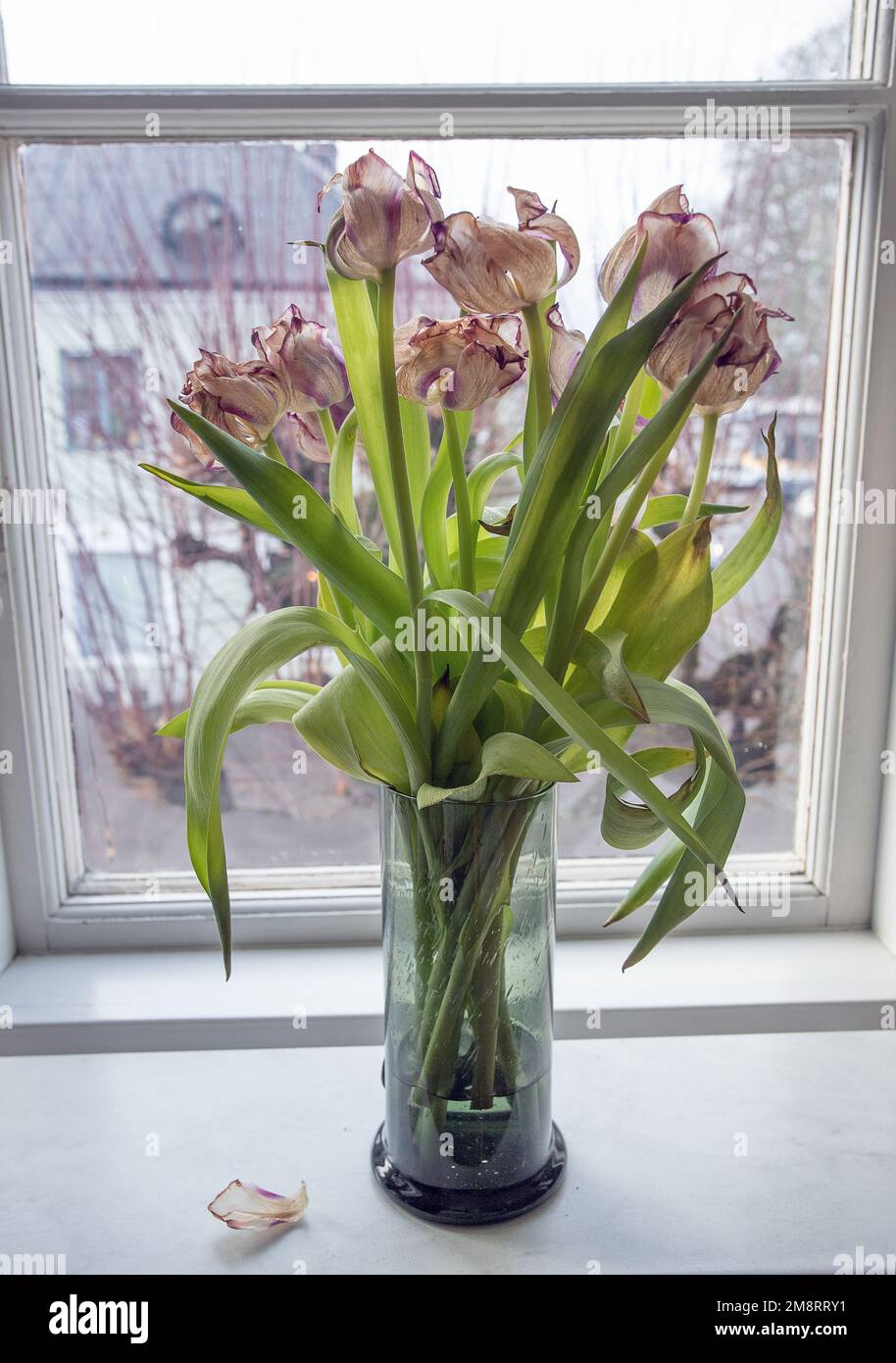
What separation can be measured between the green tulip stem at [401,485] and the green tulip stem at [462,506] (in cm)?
3

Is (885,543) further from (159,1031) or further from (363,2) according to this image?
(159,1031)

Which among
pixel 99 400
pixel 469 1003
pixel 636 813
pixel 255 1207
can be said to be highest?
pixel 99 400

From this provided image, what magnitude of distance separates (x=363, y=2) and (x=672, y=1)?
0.24 metres

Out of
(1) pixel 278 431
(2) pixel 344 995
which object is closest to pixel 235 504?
(1) pixel 278 431

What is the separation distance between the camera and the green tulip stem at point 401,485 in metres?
0.51

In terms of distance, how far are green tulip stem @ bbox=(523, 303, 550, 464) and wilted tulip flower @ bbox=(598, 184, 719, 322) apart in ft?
0.16

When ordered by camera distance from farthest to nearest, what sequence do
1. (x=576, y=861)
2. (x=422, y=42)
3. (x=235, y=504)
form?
(x=576, y=861), (x=422, y=42), (x=235, y=504)

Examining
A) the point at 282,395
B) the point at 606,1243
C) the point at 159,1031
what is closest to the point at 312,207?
the point at 282,395

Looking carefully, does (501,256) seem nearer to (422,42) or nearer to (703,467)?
(703,467)

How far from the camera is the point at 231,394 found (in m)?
0.53

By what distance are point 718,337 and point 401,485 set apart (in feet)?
0.54

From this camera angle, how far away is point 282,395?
1.83 feet

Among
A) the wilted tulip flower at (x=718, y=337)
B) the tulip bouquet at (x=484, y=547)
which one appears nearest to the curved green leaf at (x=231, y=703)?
the tulip bouquet at (x=484, y=547)
